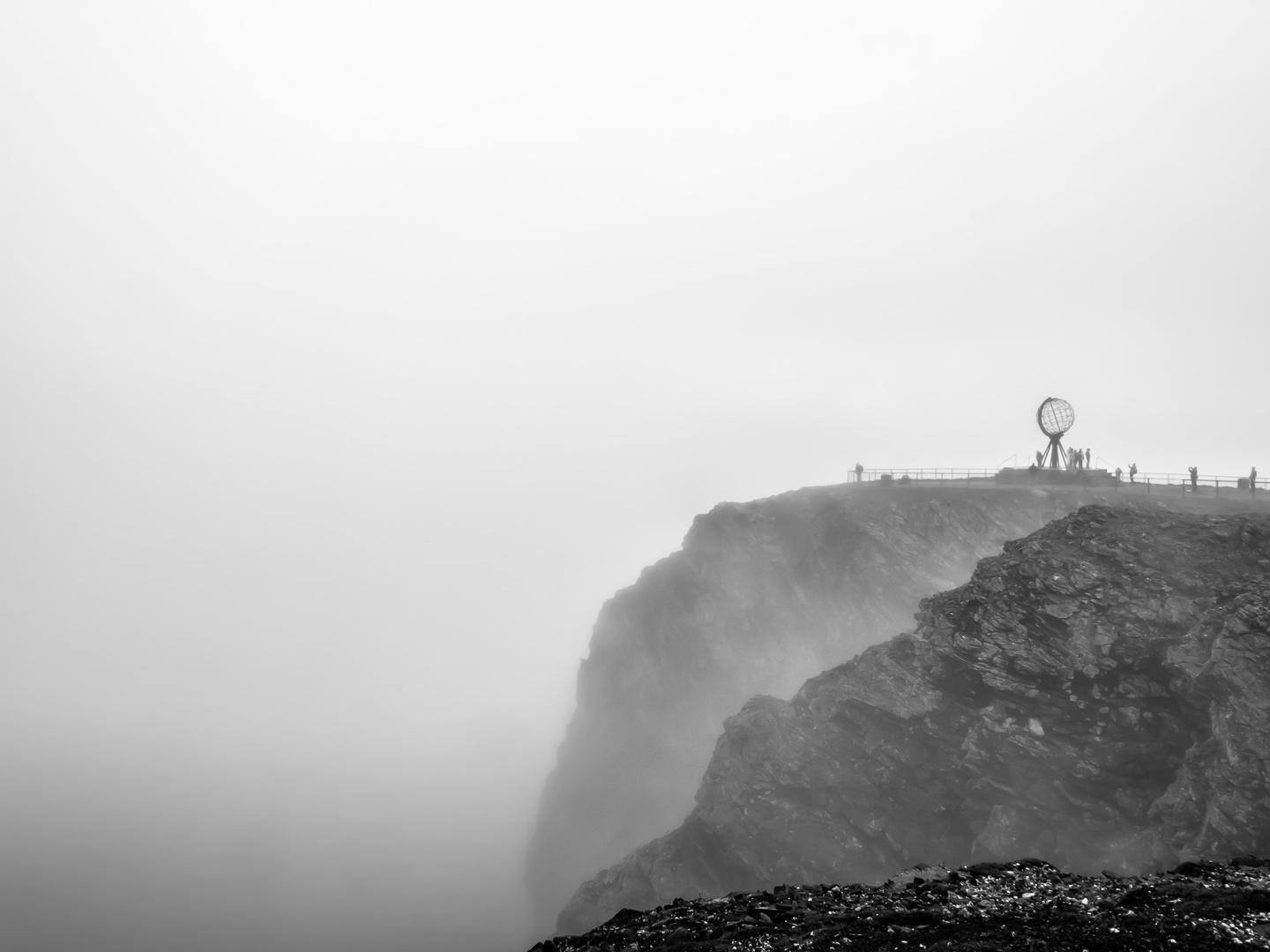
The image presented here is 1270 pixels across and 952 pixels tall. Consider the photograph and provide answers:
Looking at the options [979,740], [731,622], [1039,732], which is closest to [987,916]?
[1039,732]

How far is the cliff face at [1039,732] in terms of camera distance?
1287 inches

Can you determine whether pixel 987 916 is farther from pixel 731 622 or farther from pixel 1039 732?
pixel 731 622

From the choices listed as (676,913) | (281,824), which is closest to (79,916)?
(281,824)

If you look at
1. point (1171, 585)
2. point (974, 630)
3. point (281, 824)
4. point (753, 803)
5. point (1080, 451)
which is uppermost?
point (1080, 451)

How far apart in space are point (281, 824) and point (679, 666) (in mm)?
103432

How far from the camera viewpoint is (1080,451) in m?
66.1

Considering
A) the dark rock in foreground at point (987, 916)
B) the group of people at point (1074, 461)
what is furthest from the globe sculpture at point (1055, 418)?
the dark rock in foreground at point (987, 916)

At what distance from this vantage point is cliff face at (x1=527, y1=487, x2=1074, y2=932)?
2485 inches

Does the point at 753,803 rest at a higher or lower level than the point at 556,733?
higher

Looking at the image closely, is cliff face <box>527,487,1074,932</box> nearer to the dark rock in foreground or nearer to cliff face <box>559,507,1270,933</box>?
cliff face <box>559,507,1270,933</box>

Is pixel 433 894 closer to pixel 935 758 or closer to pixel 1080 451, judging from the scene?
pixel 935 758

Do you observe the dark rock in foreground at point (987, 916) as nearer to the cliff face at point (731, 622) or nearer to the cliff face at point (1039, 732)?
the cliff face at point (1039, 732)

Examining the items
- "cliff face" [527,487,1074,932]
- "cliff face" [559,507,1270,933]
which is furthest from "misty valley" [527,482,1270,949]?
"cliff face" [527,487,1074,932]

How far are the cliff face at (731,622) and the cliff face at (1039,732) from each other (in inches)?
705
